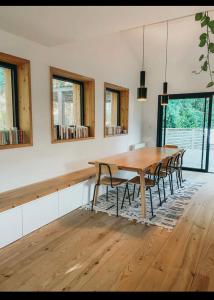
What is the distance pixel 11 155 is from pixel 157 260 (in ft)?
7.16

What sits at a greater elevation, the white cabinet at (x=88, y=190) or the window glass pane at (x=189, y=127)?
the window glass pane at (x=189, y=127)

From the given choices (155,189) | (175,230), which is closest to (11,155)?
(175,230)

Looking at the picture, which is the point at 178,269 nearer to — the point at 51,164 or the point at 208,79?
the point at 51,164

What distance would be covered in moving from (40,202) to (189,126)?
4.73 meters

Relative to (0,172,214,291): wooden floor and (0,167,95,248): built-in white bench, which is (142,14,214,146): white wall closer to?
(0,167,95,248): built-in white bench

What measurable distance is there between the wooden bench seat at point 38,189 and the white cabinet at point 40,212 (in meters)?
0.09

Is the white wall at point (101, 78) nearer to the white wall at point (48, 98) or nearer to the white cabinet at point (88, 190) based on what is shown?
the white wall at point (48, 98)

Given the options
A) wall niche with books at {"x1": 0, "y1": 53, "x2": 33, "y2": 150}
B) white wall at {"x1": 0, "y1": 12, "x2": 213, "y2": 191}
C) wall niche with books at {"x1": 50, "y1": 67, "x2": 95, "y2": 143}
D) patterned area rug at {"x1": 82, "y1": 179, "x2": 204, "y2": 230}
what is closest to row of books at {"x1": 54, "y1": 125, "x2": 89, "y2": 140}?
wall niche with books at {"x1": 50, "y1": 67, "x2": 95, "y2": 143}

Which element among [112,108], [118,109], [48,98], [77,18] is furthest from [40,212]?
[118,109]

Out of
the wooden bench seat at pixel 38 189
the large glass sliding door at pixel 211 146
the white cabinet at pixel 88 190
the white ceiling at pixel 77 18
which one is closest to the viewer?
the white ceiling at pixel 77 18

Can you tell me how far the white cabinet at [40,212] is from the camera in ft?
9.34

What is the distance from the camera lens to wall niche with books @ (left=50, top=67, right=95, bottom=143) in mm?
3994

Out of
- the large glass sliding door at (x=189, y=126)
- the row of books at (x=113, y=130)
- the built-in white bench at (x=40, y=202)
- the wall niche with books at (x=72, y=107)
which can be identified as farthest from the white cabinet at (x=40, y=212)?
the large glass sliding door at (x=189, y=126)

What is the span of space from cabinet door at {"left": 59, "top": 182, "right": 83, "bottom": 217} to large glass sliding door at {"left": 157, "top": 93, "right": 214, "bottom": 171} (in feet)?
12.3
